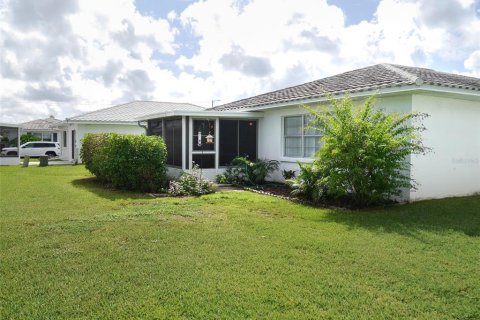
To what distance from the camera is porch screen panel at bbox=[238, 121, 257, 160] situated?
51.8 feet

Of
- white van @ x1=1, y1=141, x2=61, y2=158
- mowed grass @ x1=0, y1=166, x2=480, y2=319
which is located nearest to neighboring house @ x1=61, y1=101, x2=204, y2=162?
white van @ x1=1, y1=141, x2=61, y2=158

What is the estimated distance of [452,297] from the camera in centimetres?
456

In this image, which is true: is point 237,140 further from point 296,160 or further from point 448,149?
point 448,149

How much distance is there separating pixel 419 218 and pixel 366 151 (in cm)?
184

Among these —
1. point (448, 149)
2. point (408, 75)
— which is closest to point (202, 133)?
point (408, 75)

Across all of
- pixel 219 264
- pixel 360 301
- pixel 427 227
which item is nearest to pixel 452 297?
pixel 360 301

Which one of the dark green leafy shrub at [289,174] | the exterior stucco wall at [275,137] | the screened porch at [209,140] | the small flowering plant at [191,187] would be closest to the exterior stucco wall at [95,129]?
the screened porch at [209,140]

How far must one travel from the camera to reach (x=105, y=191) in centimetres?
1332

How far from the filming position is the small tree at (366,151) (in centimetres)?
938

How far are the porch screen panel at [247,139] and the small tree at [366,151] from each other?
5.93 metres

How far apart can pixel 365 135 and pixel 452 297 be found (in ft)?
17.3

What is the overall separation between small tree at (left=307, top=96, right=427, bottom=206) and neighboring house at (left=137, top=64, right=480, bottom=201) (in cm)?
84

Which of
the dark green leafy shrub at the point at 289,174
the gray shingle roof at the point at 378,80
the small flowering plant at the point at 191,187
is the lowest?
the small flowering plant at the point at 191,187

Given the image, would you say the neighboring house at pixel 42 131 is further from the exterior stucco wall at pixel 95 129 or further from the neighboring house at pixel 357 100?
the neighboring house at pixel 357 100
